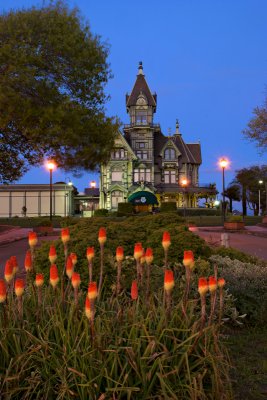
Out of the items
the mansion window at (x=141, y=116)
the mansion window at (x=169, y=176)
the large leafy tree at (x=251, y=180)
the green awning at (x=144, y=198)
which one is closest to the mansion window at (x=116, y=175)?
the mansion window at (x=169, y=176)

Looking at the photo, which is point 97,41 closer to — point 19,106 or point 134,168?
point 19,106

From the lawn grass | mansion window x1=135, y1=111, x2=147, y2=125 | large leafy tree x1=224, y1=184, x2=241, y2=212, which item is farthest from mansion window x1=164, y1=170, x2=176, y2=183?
the lawn grass

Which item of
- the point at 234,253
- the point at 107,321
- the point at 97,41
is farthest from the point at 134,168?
the point at 107,321

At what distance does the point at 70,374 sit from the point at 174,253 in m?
4.87

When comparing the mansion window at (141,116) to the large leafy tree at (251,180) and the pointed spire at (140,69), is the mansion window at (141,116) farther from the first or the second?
the large leafy tree at (251,180)

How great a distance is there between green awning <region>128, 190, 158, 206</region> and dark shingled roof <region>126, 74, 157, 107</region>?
51.8 feet

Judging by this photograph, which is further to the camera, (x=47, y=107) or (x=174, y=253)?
(x=47, y=107)

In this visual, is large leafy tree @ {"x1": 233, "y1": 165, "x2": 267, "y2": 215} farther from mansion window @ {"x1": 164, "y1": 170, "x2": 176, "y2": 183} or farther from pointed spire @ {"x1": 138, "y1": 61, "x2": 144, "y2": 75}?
pointed spire @ {"x1": 138, "y1": 61, "x2": 144, "y2": 75}

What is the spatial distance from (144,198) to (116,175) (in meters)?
10.2

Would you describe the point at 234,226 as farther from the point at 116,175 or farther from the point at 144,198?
the point at 116,175

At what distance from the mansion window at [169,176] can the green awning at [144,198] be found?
11.4 m

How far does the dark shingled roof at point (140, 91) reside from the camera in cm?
6712

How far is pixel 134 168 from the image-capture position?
66812 millimetres

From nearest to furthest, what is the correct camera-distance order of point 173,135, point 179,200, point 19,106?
point 19,106 < point 179,200 < point 173,135
